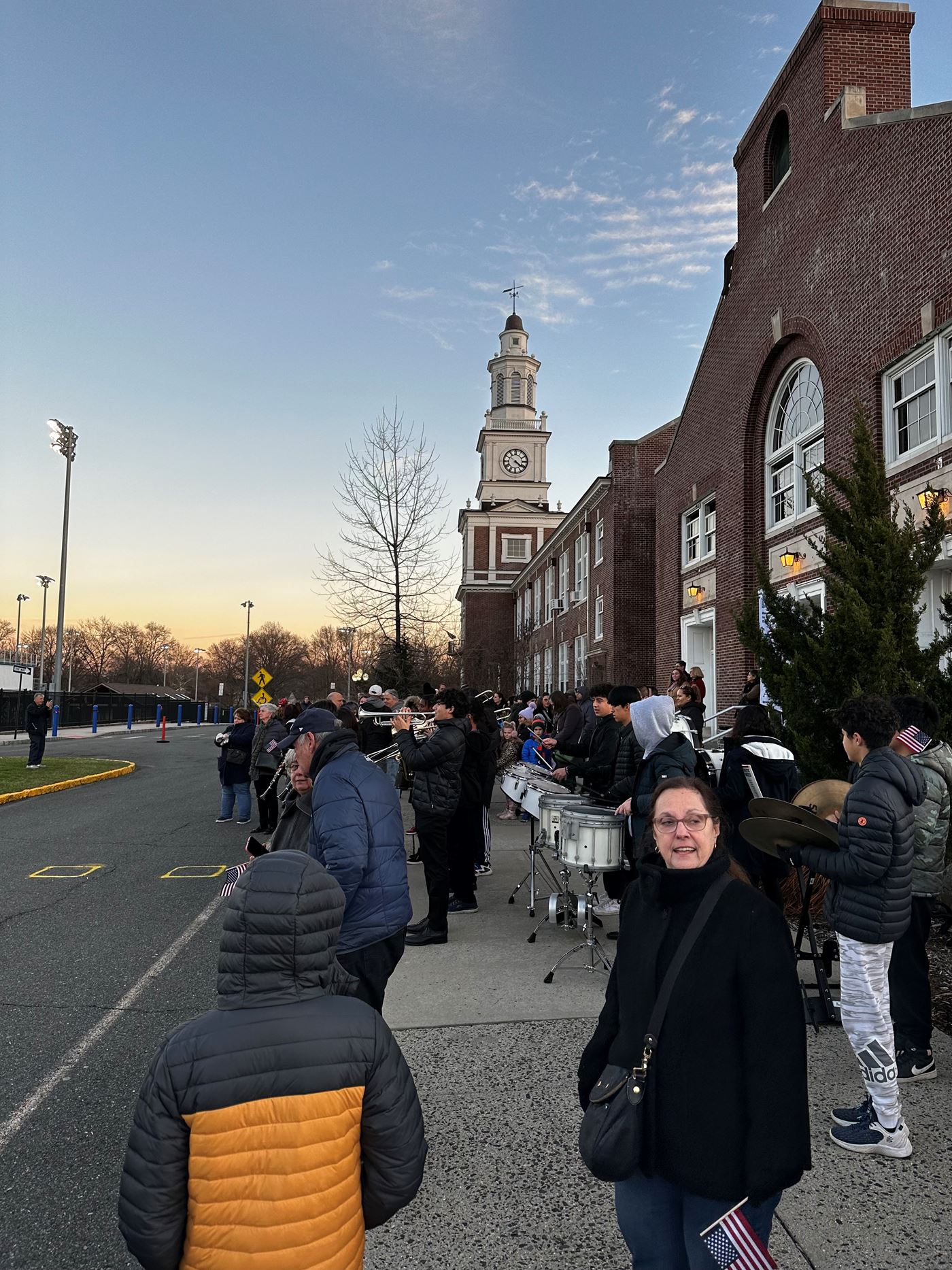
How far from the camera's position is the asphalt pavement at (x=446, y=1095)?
308cm

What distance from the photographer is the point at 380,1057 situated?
2.07 m

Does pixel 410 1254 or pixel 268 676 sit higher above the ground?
pixel 268 676

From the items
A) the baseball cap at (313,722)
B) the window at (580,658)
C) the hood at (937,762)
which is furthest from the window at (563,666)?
the hood at (937,762)

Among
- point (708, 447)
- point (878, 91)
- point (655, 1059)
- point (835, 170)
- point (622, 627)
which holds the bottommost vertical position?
point (655, 1059)

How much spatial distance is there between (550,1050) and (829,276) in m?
14.4

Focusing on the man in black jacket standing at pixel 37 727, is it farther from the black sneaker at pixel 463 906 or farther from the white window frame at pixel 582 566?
the white window frame at pixel 582 566

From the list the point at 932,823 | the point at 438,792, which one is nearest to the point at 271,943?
the point at 932,823

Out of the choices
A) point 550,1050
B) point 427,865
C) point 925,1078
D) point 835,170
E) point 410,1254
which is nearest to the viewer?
point 410,1254

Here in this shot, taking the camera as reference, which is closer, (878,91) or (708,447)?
(878,91)

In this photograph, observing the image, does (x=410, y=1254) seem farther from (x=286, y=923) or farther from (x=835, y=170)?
(x=835, y=170)

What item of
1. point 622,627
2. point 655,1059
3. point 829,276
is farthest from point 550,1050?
point 622,627

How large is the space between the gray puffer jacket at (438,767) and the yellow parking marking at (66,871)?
4.78 metres

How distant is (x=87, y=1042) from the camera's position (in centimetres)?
487

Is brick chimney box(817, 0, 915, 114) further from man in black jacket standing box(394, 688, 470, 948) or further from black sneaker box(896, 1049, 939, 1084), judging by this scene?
black sneaker box(896, 1049, 939, 1084)
